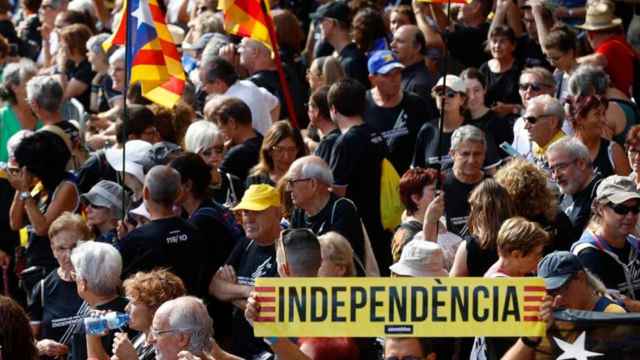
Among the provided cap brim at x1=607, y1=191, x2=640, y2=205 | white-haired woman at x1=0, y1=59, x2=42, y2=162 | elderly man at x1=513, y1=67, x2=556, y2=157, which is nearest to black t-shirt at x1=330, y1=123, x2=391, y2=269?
elderly man at x1=513, y1=67, x2=556, y2=157

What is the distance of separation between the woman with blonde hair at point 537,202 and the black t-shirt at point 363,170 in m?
1.77

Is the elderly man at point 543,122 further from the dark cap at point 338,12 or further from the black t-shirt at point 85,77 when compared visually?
the black t-shirt at point 85,77

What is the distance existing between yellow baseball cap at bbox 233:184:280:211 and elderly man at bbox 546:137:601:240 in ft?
5.15

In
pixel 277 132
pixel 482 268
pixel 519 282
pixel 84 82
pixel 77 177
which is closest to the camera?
pixel 519 282

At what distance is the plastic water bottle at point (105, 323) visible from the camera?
8234mm

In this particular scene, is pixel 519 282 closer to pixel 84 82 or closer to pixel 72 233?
pixel 72 233

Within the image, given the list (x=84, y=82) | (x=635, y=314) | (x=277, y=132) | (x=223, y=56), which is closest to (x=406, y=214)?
(x=277, y=132)

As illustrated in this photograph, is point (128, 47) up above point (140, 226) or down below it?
above

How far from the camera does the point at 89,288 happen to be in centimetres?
859

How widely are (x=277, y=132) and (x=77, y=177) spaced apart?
1586 millimetres

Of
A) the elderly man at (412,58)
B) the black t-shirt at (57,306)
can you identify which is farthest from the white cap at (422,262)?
the elderly man at (412,58)

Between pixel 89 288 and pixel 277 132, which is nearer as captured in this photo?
pixel 89 288

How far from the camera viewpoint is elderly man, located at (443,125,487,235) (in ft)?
32.2

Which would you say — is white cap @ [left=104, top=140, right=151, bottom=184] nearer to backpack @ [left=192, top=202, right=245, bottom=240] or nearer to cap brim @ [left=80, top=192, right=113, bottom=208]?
cap brim @ [left=80, top=192, right=113, bottom=208]
